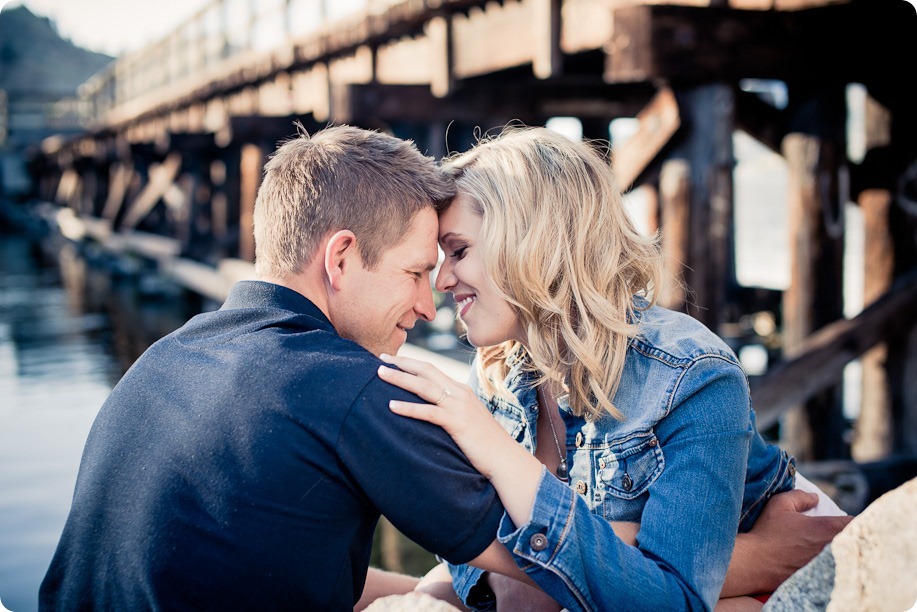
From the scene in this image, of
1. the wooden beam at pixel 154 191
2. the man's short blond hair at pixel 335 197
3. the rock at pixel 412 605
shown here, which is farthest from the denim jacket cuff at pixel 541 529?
the wooden beam at pixel 154 191

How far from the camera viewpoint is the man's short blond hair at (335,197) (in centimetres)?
199

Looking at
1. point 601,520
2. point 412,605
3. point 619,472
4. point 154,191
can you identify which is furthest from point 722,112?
point 154,191

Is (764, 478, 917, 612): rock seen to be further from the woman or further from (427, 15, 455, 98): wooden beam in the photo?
(427, 15, 455, 98): wooden beam

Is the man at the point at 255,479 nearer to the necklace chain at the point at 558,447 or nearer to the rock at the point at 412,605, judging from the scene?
the rock at the point at 412,605

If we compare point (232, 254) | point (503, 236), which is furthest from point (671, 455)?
point (232, 254)

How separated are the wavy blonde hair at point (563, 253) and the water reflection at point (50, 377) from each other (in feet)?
8.27

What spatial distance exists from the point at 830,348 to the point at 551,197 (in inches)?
108

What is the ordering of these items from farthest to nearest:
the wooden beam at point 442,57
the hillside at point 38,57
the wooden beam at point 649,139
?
the hillside at point 38,57 < the wooden beam at point 442,57 < the wooden beam at point 649,139

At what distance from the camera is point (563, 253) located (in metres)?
2.17

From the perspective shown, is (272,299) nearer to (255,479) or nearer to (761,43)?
(255,479)

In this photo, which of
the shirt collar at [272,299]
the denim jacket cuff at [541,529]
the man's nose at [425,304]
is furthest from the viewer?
the man's nose at [425,304]

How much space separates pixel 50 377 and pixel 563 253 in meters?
6.03

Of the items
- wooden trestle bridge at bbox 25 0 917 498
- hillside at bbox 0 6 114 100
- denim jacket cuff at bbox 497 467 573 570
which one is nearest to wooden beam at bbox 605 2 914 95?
wooden trestle bridge at bbox 25 0 917 498

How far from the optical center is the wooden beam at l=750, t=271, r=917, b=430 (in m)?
4.25
